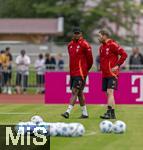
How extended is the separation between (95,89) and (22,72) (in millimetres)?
7547

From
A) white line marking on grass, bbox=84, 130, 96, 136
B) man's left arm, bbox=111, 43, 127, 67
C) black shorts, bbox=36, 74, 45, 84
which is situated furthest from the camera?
black shorts, bbox=36, 74, 45, 84

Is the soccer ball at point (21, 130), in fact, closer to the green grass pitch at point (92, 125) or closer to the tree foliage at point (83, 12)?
the green grass pitch at point (92, 125)

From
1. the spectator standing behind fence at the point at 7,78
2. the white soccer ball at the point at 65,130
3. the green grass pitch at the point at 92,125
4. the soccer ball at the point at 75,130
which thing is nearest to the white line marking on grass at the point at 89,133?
the green grass pitch at the point at 92,125

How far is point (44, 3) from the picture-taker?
6831 cm

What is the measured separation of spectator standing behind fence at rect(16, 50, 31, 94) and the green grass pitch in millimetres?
9534

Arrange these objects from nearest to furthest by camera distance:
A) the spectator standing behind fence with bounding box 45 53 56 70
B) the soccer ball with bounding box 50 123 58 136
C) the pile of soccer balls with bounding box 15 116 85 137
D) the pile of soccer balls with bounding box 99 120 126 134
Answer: the pile of soccer balls with bounding box 15 116 85 137
the soccer ball with bounding box 50 123 58 136
the pile of soccer balls with bounding box 99 120 126 134
the spectator standing behind fence with bounding box 45 53 56 70

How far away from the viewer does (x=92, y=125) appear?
51.9 ft

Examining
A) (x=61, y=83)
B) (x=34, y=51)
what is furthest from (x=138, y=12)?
(x=61, y=83)

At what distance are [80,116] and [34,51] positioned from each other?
79.0 ft

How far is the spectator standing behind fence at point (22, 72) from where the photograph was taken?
31.3 m

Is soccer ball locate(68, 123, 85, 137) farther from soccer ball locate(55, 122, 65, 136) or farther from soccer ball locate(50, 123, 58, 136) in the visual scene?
soccer ball locate(50, 123, 58, 136)

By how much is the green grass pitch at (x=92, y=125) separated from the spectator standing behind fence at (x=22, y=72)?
9.53 metres

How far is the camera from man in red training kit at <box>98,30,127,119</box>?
17.6 metres

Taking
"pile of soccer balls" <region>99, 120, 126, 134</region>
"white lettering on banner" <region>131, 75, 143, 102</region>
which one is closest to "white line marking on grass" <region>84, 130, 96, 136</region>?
"pile of soccer balls" <region>99, 120, 126, 134</region>
